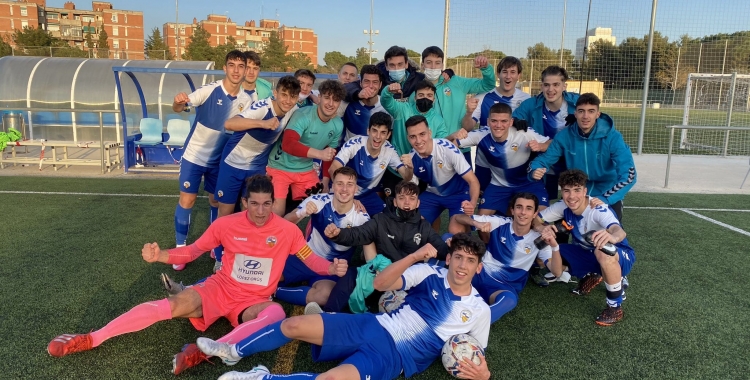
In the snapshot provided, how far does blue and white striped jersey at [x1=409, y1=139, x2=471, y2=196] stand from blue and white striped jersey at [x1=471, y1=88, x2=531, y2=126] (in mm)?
1114

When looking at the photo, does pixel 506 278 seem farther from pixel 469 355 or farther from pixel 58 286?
pixel 58 286

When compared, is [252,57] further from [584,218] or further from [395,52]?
[584,218]

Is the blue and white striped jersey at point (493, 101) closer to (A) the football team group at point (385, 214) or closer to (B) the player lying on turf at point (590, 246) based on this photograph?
(A) the football team group at point (385, 214)

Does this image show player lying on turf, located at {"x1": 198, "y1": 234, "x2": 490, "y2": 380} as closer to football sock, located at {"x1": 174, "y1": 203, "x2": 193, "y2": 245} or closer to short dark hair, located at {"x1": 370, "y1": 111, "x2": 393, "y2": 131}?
short dark hair, located at {"x1": 370, "y1": 111, "x2": 393, "y2": 131}

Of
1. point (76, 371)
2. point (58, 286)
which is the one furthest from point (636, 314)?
point (58, 286)

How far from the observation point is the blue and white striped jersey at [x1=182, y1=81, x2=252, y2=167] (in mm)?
4965

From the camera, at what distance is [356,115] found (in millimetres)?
5539

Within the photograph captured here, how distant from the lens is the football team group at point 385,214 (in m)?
3.12

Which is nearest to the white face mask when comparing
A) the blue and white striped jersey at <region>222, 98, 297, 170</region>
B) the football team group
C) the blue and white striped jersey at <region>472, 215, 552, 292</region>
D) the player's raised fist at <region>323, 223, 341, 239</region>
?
the football team group

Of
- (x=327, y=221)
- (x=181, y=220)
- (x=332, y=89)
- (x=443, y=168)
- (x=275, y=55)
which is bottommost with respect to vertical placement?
(x=181, y=220)

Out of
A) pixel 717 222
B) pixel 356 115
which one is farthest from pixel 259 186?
pixel 717 222

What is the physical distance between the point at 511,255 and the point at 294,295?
1804 mm

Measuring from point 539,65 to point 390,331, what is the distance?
677 inches

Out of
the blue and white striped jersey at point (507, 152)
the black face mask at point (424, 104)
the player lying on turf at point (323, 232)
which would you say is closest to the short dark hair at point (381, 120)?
the player lying on turf at point (323, 232)
